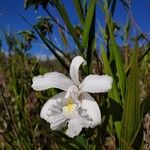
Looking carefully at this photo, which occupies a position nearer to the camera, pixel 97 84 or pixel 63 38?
pixel 97 84

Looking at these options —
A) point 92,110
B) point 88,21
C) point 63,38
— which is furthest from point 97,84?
point 63,38

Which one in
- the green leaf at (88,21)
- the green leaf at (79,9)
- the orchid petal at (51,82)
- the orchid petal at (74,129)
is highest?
the green leaf at (79,9)

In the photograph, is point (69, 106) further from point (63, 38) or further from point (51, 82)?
point (63, 38)

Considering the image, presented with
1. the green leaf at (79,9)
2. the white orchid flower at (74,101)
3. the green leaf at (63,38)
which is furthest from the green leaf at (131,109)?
the green leaf at (63,38)

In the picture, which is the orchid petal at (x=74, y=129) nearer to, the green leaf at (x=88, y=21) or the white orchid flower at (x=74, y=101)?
the white orchid flower at (x=74, y=101)

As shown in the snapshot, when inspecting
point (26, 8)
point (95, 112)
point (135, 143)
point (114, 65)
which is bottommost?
point (135, 143)

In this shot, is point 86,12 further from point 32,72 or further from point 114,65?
point 32,72

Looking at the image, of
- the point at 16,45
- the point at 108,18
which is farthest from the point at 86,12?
the point at 16,45
